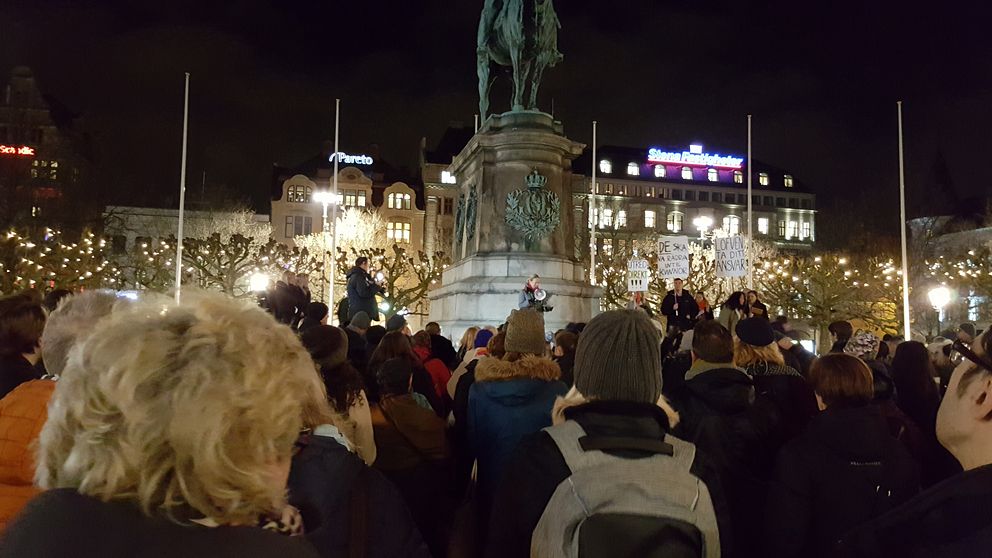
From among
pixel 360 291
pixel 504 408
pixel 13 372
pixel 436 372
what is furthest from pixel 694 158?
pixel 13 372

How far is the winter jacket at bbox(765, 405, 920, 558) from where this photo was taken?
3.56 meters

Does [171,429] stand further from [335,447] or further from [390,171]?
[390,171]

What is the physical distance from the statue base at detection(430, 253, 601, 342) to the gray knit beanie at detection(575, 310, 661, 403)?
1432cm

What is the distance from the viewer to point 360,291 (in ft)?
45.3

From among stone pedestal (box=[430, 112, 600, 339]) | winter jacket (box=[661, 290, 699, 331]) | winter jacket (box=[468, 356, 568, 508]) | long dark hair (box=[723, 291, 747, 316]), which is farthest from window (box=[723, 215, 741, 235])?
winter jacket (box=[468, 356, 568, 508])

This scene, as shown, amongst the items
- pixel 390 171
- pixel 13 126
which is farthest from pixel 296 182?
pixel 13 126

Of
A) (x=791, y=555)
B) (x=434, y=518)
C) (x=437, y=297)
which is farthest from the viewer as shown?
(x=437, y=297)

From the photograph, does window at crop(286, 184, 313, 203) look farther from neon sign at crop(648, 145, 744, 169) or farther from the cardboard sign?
the cardboard sign

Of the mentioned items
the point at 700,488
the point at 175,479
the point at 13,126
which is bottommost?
the point at 700,488

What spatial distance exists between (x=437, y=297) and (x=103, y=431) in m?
19.2

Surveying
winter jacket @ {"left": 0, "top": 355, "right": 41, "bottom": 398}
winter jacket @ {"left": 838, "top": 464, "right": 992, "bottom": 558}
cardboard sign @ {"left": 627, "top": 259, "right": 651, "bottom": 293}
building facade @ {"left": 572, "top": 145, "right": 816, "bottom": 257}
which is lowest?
winter jacket @ {"left": 838, "top": 464, "right": 992, "bottom": 558}

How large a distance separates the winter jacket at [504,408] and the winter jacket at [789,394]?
139 cm

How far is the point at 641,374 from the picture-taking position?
2877 millimetres

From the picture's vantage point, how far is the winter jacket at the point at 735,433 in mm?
4215
